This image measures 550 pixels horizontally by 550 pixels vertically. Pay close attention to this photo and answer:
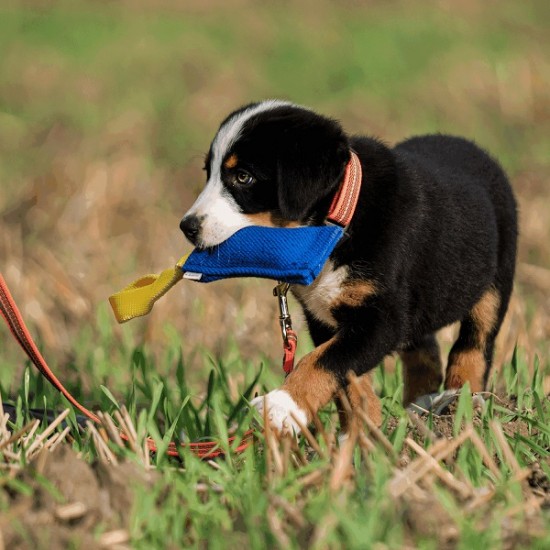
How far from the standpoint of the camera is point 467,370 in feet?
16.8

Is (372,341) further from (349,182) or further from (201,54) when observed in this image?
(201,54)

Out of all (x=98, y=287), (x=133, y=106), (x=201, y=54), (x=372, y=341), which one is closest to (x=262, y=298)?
(x=98, y=287)

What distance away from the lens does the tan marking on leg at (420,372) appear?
17.4ft

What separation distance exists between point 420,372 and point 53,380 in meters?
1.92

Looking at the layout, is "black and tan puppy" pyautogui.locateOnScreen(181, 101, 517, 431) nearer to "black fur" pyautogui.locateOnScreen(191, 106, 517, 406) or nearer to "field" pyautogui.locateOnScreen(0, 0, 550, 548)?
"black fur" pyautogui.locateOnScreen(191, 106, 517, 406)

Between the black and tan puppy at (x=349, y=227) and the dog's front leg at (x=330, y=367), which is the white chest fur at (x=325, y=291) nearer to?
the black and tan puppy at (x=349, y=227)

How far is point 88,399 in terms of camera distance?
519cm

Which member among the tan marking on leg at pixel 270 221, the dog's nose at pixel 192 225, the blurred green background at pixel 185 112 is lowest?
the blurred green background at pixel 185 112

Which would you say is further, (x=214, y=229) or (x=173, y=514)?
(x=214, y=229)

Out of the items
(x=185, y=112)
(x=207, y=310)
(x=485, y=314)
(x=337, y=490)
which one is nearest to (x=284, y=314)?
(x=337, y=490)

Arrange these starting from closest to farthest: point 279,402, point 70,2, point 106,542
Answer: point 106,542 < point 279,402 < point 70,2

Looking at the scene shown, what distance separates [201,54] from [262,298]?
9.29 meters

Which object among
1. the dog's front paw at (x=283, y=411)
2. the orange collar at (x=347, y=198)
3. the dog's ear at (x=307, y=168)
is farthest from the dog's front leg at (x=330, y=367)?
the dog's ear at (x=307, y=168)

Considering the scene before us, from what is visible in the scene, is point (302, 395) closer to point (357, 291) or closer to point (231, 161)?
point (357, 291)
